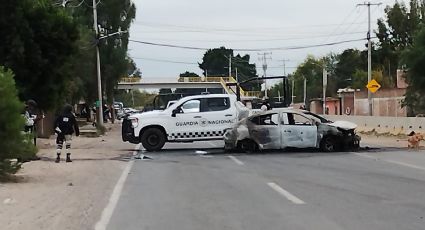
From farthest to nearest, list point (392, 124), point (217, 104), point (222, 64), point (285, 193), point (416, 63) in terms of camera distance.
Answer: point (222, 64) → point (416, 63) → point (392, 124) → point (217, 104) → point (285, 193)

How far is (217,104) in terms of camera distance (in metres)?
26.5

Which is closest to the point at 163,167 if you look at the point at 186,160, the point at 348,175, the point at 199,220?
the point at 186,160

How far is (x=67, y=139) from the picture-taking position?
21.6 m

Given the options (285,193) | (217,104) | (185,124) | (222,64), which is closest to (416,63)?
(217,104)

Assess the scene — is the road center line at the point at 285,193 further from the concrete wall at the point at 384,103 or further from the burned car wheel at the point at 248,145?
the concrete wall at the point at 384,103

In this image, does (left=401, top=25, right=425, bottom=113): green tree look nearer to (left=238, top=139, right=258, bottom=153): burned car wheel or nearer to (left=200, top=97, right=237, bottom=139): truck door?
(left=200, top=97, right=237, bottom=139): truck door

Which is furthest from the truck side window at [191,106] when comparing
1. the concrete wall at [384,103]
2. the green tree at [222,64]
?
the green tree at [222,64]

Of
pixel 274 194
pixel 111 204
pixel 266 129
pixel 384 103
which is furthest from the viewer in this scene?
pixel 384 103

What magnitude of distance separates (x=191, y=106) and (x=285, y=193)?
43.5ft

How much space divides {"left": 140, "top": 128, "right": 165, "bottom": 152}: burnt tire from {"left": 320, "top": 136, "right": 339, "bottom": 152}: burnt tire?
238 inches

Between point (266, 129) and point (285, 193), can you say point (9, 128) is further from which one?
Result: point (266, 129)

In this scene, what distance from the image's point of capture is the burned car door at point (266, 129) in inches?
944

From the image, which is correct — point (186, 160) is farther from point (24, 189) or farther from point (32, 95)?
point (32, 95)

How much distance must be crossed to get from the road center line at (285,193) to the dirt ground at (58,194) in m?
3.36
